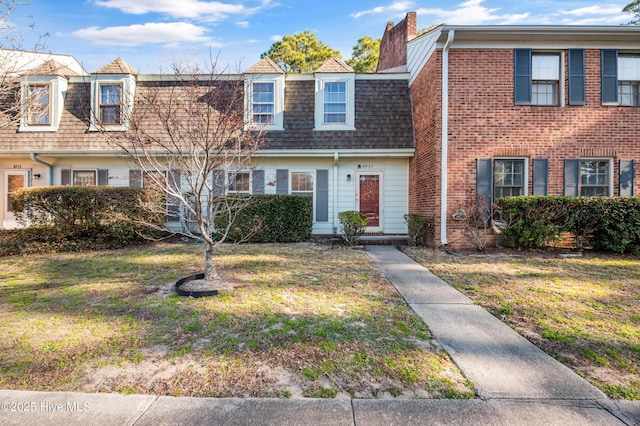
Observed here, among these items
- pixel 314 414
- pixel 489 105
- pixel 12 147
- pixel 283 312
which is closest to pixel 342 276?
pixel 283 312

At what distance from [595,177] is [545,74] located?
3.13 metres

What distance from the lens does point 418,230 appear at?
8.99 meters

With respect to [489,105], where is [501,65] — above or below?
above

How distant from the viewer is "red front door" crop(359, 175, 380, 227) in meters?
10.7

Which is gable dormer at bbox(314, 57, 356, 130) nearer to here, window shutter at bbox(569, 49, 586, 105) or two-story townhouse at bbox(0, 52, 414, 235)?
two-story townhouse at bbox(0, 52, 414, 235)

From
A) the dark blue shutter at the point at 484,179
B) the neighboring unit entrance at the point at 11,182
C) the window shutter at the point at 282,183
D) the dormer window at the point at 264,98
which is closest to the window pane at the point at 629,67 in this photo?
the dark blue shutter at the point at 484,179

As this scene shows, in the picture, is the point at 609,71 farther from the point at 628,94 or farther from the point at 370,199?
the point at 370,199

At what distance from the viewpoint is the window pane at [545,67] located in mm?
8445

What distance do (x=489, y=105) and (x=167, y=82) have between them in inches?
406

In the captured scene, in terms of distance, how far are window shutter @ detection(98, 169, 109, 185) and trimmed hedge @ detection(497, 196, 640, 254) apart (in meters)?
12.2

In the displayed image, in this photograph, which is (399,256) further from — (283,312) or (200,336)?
(200,336)

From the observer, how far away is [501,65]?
8328 mm

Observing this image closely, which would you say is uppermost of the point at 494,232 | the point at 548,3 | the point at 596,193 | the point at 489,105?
the point at 548,3

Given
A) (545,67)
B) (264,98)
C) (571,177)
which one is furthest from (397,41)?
(571,177)
